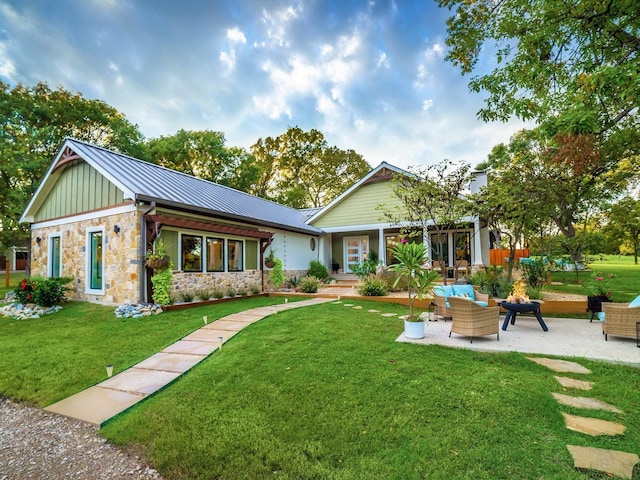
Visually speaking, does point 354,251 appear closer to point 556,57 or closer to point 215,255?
point 215,255

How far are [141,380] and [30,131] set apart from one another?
2031cm

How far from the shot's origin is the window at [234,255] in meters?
11.3

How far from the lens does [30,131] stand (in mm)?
17203

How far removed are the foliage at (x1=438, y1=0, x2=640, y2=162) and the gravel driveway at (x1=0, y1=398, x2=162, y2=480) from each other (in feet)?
19.0

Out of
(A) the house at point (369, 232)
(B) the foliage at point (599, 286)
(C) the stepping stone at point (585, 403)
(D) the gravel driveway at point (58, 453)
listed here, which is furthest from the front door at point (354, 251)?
(D) the gravel driveway at point (58, 453)

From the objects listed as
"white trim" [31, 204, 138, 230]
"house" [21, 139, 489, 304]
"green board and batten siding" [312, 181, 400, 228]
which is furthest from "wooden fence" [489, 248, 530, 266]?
"white trim" [31, 204, 138, 230]

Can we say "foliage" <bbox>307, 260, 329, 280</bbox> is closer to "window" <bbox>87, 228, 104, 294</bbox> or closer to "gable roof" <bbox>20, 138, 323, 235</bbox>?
"gable roof" <bbox>20, 138, 323, 235</bbox>

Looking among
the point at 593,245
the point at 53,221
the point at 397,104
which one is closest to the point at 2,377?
the point at 53,221

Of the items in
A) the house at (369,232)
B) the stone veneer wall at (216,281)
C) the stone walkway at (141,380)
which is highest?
the house at (369,232)

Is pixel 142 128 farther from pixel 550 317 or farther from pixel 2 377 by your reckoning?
pixel 550 317

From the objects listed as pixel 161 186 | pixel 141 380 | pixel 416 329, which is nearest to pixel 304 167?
pixel 161 186

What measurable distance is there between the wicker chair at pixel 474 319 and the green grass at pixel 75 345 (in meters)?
5.29

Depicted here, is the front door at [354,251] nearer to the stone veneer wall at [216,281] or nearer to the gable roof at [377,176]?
the gable roof at [377,176]

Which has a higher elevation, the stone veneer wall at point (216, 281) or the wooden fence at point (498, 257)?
the wooden fence at point (498, 257)
